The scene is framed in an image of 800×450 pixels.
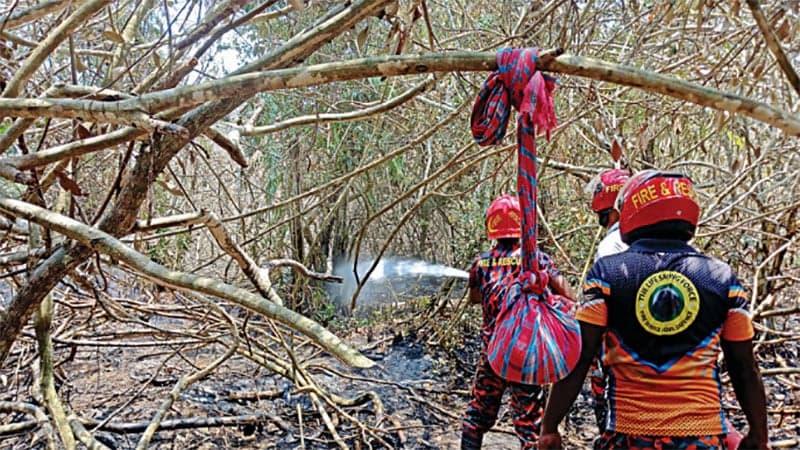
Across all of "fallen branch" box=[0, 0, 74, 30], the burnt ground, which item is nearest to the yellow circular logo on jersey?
the burnt ground

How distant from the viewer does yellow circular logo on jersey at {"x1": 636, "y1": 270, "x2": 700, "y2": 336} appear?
174 cm

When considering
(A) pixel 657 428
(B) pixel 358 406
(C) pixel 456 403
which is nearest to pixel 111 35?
(A) pixel 657 428

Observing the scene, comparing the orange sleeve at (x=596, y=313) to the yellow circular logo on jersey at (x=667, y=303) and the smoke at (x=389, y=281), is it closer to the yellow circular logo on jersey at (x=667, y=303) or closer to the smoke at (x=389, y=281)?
the yellow circular logo on jersey at (x=667, y=303)

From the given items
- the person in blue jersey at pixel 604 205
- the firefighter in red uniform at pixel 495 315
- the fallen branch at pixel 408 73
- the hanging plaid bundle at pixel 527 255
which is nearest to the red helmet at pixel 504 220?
the firefighter in red uniform at pixel 495 315

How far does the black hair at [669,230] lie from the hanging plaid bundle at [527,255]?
0.36 m

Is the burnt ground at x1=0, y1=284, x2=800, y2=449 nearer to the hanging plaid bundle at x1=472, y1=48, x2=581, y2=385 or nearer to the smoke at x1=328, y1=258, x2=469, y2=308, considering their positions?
the smoke at x1=328, y1=258, x2=469, y2=308

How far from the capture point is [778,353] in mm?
4496

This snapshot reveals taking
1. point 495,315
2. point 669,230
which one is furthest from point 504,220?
point 669,230

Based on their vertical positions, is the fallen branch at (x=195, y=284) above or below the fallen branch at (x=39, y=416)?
above

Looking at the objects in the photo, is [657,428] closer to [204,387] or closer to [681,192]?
[681,192]

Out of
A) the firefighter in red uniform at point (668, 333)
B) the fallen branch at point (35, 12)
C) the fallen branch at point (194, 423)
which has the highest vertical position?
the fallen branch at point (35, 12)

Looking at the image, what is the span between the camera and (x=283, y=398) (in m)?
4.18

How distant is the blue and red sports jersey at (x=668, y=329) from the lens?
1740 millimetres

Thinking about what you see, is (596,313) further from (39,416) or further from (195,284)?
(39,416)
